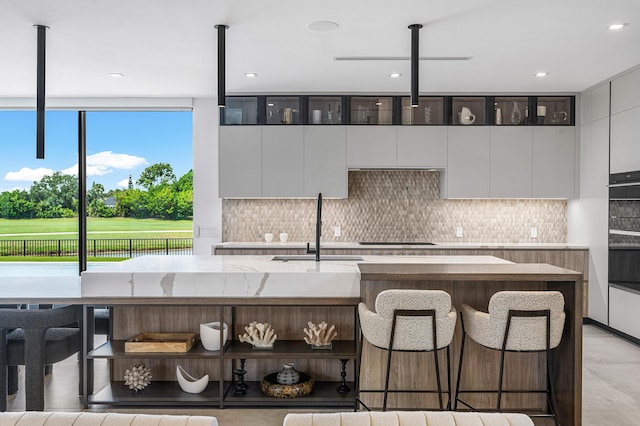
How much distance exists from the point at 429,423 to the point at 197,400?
210 centimetres

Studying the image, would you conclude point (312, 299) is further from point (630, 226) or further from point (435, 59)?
point (630, 226)

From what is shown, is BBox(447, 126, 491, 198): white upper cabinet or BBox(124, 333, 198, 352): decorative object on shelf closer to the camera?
BBox(124, 333, 198, 352): decorative object on shelf

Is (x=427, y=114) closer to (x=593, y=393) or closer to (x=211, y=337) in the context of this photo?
(x=593, y=393)

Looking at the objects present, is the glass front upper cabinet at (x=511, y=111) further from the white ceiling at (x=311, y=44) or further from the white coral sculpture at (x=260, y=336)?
the white coral sculpture at (x=260, y=336)

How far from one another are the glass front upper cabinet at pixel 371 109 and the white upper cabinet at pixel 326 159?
24cm

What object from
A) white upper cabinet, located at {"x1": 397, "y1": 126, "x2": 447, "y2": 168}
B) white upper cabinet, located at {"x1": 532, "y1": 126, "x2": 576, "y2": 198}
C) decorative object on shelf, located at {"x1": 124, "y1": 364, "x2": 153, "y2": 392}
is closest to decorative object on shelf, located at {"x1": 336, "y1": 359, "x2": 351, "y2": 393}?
decorative object on shelf, located at {"x1": 124, "y1": 364, "x2": 153, "y2": 392}

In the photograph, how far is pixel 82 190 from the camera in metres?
6.49

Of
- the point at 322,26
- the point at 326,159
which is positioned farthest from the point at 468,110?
the point at 322,26

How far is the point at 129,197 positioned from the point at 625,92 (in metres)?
5.59

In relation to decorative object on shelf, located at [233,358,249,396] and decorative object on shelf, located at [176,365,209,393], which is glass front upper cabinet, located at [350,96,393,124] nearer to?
decorative object on shelf, located at [233,358,249,396]

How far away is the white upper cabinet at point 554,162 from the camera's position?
602 cm

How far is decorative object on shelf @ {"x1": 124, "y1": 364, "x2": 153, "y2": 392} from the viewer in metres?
3.31

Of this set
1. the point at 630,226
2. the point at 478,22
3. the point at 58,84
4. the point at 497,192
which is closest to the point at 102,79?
the point at 58,84

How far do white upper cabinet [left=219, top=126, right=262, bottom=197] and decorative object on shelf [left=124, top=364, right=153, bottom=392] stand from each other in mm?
2965
